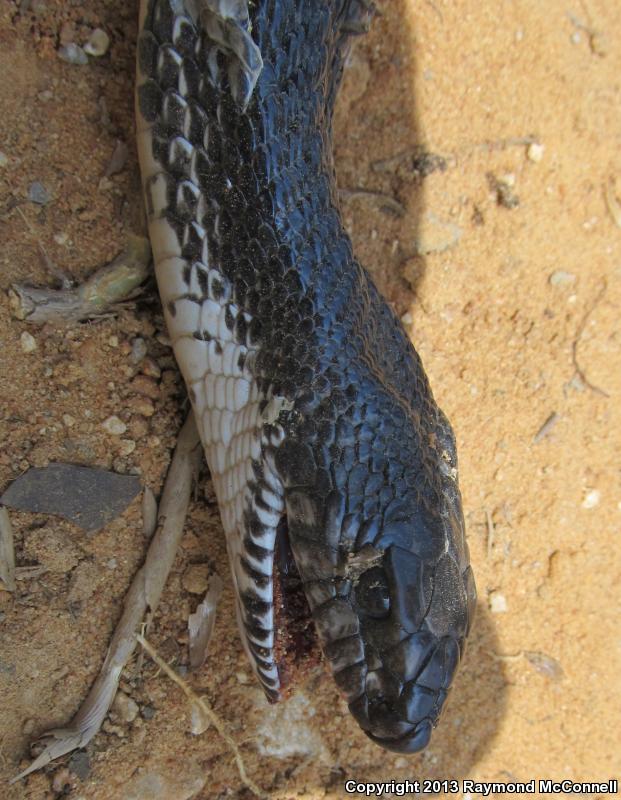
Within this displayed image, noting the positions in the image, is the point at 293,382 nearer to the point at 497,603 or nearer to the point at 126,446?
the point at 126,446

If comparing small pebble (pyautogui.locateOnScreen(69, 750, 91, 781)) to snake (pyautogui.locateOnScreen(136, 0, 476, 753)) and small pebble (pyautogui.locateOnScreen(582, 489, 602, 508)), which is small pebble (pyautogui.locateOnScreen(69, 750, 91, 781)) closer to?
snake (pyautogui.locateOnScreen(136, 0, 476, 753))

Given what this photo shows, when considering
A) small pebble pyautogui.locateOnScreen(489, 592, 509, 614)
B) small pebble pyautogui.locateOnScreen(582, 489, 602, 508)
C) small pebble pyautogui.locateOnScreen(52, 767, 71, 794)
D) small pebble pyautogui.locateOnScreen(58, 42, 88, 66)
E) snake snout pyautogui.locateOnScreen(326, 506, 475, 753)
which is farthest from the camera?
small pebble pyautogui.locateOnScreen(582, 489, 602, 508)

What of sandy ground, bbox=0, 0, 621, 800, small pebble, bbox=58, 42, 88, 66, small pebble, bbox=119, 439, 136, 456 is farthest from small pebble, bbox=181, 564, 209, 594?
small pebble, bbox=58, 42, 88, 66

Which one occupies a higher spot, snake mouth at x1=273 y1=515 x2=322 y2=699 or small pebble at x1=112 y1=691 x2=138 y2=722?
snake mouth at x1=273 y1=515 x2=322 y2=699

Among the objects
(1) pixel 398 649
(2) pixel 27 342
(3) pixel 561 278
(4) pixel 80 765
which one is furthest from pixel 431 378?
(4) pixel 80 765

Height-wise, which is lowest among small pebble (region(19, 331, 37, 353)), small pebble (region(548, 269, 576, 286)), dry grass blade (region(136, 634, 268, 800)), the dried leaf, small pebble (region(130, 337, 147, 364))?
dry grass blade (region(136, 634, 268, 800))

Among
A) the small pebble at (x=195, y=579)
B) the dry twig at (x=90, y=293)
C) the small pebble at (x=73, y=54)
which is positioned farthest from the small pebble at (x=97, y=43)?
the small pebble at (x=195, y=579)

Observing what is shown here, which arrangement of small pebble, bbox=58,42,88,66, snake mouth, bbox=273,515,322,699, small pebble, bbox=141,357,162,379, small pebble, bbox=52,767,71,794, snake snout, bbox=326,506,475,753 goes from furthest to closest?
small pebble, bbox=141,357,162,379, small pebble, bbox=58,42,88,66, small pebble, bbox=52,767,71,794, snake mouth, bbox=273,515,322,699, snake snout, bbox=326,506,475,753
